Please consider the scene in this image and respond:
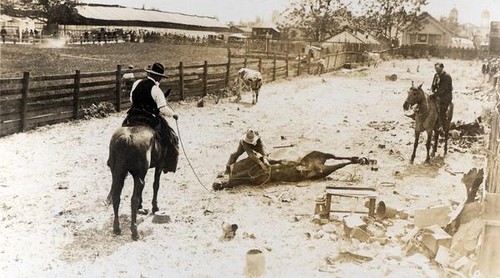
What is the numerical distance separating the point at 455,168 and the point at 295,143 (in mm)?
2408

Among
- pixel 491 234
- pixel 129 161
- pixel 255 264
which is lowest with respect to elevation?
pixel 255 264

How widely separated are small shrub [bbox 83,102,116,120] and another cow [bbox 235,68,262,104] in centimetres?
243

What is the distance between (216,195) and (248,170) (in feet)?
1.74

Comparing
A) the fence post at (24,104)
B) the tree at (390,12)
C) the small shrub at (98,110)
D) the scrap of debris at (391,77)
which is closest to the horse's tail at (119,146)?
the fence post at (24,104)

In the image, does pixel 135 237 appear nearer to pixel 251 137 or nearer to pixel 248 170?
pixel 248 170

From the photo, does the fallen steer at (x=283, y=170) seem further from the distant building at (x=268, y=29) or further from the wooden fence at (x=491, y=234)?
the distant building at (x=268, y=29)

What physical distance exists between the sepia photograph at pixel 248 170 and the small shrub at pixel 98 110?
0.03 m

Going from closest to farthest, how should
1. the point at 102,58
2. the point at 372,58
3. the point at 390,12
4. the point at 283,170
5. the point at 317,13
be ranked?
1. the point at 283,170
2. the point at 317,13
3. the point at 390,12
4. the point at 372,58
5. the point at 102,58

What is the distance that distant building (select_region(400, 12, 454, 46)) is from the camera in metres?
9.21

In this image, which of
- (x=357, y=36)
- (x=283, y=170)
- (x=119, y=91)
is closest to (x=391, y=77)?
(x=357, y=36)

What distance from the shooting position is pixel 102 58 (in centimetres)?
1405

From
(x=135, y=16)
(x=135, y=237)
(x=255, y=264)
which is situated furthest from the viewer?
(x=135, y=16)

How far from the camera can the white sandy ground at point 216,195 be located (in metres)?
4.26

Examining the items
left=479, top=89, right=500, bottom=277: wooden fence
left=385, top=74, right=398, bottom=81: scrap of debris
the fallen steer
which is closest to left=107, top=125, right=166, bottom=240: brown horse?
the fallen steer
